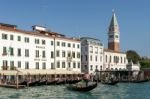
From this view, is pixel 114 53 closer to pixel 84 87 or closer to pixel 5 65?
pixel 5 65

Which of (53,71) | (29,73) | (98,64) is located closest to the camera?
(29,73)

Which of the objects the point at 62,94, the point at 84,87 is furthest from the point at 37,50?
the point at 62,94

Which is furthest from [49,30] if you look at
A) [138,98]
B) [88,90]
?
[138,98]

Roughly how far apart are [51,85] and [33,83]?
14.1 ft

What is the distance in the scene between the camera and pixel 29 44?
5697 centimetres

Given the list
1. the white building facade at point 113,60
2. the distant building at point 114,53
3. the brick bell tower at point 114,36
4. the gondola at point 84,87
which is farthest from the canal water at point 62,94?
the brick bell tower at point 114,36

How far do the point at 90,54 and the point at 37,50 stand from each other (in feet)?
55.0

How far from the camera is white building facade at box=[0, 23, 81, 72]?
2095 inches

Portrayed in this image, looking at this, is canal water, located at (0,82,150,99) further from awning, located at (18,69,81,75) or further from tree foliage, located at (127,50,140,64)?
tree foliage, located at (127,50,140,64)

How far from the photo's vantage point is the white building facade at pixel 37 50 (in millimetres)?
53219

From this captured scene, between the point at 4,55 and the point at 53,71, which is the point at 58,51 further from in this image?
the point at 4,55

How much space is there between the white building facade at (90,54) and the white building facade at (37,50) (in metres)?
4.90

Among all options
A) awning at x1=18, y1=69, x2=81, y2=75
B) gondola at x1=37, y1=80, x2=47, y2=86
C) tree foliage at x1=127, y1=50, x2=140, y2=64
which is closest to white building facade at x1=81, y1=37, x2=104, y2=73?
awning at x1=18, y1=69, x2=81, y2=75

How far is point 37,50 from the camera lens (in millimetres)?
58531
